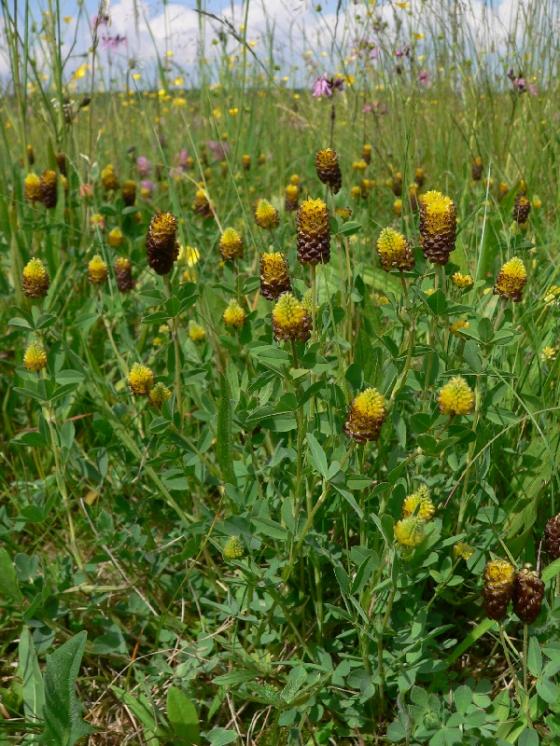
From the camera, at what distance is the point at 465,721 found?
45.2 inches

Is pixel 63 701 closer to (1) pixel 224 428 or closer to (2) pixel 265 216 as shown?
(1) pixel 224 428

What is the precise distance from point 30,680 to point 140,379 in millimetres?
609

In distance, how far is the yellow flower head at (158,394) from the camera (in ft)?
4.99

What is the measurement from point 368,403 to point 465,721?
0.55 meters

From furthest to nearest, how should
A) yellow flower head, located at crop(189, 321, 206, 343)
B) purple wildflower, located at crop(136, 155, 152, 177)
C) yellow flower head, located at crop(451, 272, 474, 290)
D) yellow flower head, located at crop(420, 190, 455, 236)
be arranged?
purple wildflower, located at crop(136, 155, 152, 177) < yellow flower head, located at crop(189, 321, 206, 343) < yellow flower head, located at crop(451, 272, 474, 290) < yellow flower head, located at crop(420, 190, 455, 236)

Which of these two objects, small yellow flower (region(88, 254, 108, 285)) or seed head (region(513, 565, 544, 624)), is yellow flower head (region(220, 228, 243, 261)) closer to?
small yellow flower (region(88, 254, 108, 285))

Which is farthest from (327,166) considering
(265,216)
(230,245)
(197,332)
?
(197,332)

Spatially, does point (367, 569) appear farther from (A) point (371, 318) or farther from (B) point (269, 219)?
(B) point (269, 219)

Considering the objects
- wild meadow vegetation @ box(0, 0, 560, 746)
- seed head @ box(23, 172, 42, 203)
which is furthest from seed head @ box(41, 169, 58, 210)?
wild meadow vegetation @ box(0, 0, 560, 746)

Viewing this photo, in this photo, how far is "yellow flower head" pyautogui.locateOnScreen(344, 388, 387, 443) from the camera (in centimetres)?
110

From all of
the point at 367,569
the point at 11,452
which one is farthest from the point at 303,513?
the point at 11,452

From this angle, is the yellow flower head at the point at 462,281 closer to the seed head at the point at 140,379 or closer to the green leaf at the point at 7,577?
the seed head at the point at 140,379

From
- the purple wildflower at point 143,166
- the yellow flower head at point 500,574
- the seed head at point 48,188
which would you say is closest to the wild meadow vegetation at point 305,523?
the yellow flower head at point 500,574

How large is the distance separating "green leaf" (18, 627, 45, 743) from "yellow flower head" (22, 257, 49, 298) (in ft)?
2.51
